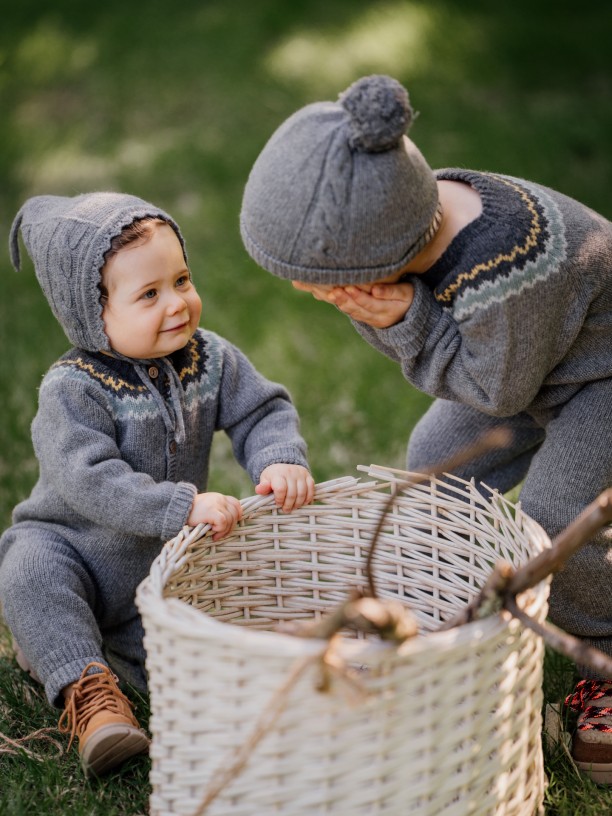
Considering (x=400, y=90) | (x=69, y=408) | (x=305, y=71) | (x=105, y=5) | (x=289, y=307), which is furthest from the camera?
(x=105, y=5)

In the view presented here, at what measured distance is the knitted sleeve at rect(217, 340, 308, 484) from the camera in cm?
191

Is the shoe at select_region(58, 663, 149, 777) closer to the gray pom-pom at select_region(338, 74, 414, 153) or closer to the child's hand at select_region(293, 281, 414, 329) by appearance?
the child's hand at select_region(293, 281, 414, 329)

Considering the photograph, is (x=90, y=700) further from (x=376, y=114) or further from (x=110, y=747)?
(x=376, y=114)

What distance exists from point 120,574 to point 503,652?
2.74 ft

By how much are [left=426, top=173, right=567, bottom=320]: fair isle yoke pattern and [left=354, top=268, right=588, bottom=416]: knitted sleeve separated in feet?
0.05

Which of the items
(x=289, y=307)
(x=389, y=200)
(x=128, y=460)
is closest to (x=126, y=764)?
(x=128, y=460)

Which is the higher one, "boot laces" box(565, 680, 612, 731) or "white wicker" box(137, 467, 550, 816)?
"white wicker" box(137, 467, 550, 816)

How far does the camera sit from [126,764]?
1.67 metres

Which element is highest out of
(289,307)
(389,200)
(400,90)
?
(400,90)

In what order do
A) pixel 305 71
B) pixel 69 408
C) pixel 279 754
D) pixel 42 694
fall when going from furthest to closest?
1. pixel 305 71
2. pixel 42 694
3. pixel 69 408
4. pixel 279 754

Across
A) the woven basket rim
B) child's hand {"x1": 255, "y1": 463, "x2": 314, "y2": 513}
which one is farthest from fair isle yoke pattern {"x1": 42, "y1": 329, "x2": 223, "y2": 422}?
the woven basket rim

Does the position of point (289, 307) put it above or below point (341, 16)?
below

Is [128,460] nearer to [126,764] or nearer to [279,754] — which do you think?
[126,764]

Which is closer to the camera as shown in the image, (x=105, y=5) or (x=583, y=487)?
(x=583, y=487)
